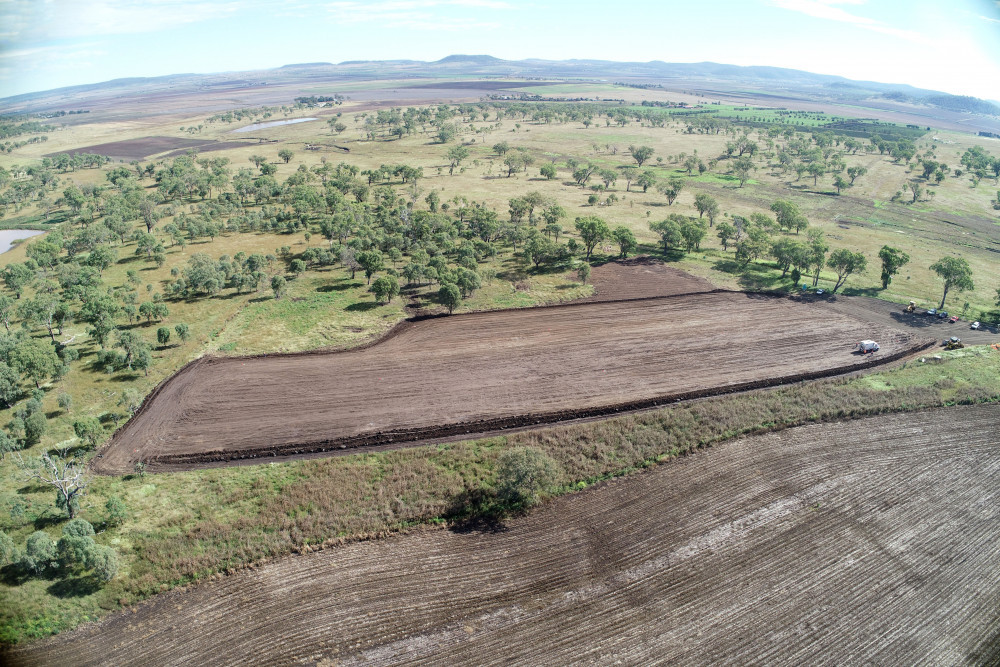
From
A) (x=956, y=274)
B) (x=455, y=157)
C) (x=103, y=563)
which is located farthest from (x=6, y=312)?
(x=956, y=274)

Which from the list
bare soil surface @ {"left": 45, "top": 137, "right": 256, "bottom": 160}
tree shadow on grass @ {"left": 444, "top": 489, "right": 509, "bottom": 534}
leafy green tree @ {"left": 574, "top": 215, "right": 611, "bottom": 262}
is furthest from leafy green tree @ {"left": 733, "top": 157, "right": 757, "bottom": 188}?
bare soil surface @ {"left": 45, "top": 137, "right": 256, "bottom": 160}

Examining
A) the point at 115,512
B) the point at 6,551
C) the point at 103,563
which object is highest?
the point at 6,551

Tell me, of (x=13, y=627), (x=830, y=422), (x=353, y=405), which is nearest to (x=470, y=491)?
(x=353, y=405)

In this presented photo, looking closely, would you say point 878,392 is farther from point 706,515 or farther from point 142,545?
point 142,545

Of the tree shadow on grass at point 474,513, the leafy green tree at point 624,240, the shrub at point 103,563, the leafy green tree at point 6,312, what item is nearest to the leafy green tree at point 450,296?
the tree shadow on grass at point 474,513

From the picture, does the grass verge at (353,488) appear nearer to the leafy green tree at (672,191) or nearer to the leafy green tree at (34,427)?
the leafy green tree at (34,427)

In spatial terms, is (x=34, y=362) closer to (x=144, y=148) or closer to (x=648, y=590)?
(x=648, y=590)
